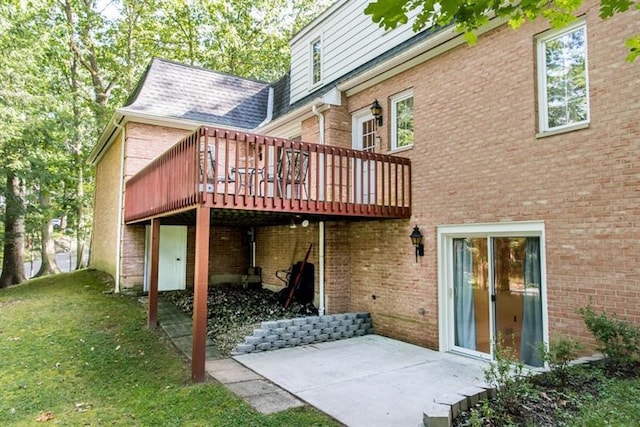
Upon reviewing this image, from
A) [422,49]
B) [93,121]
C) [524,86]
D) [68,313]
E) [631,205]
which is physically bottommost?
[68,313]

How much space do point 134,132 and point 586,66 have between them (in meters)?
10.8

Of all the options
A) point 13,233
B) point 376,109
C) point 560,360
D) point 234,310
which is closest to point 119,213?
point 234,310

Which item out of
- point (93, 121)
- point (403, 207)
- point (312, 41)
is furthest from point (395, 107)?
point (93, 121)

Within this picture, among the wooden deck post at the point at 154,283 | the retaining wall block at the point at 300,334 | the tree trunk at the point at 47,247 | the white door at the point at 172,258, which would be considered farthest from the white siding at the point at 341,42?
the tree trunk at the point at 47,247

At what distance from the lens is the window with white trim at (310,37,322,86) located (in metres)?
12.1

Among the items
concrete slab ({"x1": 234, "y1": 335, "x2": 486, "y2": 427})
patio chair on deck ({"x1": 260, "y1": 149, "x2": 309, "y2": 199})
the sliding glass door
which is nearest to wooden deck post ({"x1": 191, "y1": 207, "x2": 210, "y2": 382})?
concrete slab ({"x1": 234, "y1": 335, "x2": 486, "y2": 427})

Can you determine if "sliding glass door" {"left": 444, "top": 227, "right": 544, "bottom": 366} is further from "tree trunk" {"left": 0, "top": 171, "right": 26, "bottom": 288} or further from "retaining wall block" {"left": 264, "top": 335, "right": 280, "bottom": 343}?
"tree trunk" {"left": 0, "top": 171, "right": 26, "bottom": 288}

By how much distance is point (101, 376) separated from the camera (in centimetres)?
620

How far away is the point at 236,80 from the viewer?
574 inches

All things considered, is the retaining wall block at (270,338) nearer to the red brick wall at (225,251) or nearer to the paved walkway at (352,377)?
the paved walkway at (352,377)

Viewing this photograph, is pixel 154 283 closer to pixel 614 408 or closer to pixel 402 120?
pixel 402 120

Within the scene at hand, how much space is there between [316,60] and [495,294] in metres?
8.58

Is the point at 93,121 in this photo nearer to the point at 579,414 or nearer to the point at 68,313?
the point at 68,313

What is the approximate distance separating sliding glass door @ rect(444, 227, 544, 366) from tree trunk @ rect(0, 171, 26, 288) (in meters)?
14.7
